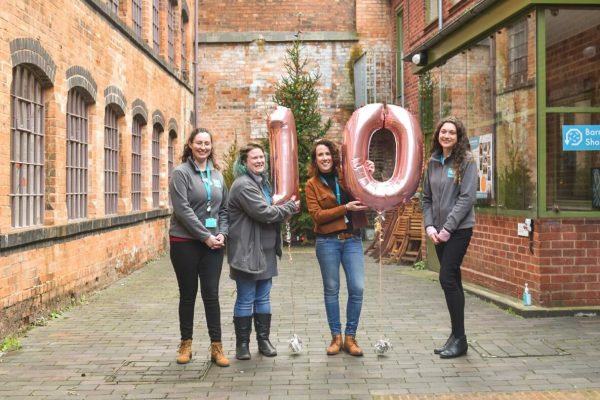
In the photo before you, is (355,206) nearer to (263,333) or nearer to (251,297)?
(251,297)

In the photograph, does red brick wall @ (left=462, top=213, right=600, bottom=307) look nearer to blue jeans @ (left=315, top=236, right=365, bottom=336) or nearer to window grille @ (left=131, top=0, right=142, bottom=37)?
blue jeans @ (left=315, top=236, right=365, bottom=336)

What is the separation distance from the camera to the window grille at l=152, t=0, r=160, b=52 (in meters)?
15.6

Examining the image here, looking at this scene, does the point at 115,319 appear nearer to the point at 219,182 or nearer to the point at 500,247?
the point at 219,182

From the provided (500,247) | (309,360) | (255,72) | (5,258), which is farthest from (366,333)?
(255,72)

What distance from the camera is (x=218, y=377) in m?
5.58

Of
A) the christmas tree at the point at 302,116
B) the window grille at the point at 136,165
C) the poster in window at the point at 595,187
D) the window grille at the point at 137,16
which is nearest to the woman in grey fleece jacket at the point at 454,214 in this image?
the poster in window at the point at 595,187

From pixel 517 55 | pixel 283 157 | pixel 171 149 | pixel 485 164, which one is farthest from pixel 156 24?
pixel 283 157

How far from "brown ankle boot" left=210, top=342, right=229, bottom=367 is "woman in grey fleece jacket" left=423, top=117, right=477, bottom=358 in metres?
1.92

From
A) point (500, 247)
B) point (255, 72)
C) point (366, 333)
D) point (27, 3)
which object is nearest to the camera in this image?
point (366, 333)

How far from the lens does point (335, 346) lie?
20.5 ft

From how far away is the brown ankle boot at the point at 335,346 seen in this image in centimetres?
623

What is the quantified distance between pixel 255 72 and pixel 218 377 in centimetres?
1647

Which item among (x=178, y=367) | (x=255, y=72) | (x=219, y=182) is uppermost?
(x=255, y=72)

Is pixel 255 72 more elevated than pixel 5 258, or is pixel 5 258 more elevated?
pixel 255 72
